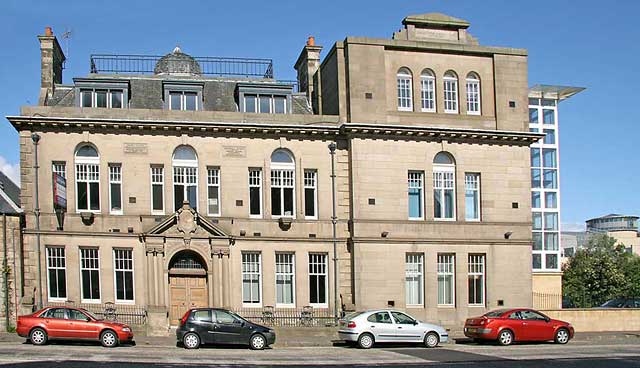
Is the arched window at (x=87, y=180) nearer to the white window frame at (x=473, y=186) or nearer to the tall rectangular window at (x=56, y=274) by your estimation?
the tall rectangular window at (x=56, y=274)

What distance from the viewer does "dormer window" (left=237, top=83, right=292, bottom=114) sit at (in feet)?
124

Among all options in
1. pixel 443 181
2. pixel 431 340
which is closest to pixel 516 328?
pixel 431 340

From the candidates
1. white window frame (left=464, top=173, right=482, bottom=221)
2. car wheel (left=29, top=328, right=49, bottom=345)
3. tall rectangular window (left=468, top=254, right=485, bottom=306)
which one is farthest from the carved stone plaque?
car wheel (left=29, top=328, right=49, bottom=345)

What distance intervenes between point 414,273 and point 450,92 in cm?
878

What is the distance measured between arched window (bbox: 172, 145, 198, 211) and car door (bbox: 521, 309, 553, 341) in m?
14.7

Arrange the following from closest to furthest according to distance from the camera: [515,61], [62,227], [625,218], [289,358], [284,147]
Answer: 1. [289,358]
2. [62,227]
3. [284,147]
4. [515,61]
5. [625,218]

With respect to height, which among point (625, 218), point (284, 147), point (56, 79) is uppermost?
point (56, 79)

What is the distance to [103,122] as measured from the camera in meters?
34.4

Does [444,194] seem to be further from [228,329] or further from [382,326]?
[228,329]

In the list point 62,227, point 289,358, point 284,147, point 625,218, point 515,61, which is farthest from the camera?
point 625,218

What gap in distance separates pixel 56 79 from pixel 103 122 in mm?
5583

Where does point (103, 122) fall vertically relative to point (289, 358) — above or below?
above

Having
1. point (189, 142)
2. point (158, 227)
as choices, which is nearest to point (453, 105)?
point (189, 142)

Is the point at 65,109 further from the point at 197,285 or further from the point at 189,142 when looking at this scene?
the point at 197,285
